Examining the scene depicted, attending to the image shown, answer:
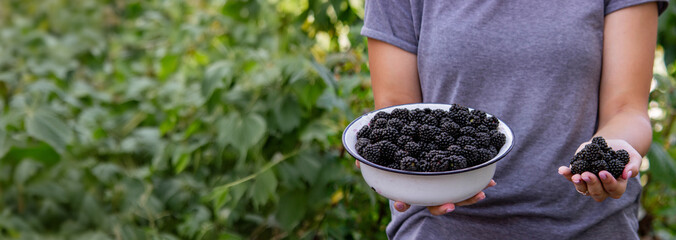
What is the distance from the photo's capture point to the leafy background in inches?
65.0

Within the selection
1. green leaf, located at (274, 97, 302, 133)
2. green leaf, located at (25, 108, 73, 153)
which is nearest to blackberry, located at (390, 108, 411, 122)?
green leaf, located at (274, 97, 302, 133)

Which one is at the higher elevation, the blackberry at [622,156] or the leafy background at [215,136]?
the blackberry at [622,156]

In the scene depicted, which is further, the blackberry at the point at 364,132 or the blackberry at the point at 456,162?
the blackberry at the point at 364,132

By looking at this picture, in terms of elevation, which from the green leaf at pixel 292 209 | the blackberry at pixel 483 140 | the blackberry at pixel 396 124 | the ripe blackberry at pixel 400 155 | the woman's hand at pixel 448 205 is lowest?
the green leaf at pixel 292 209

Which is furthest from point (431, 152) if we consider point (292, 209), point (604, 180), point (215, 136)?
point (215, 136)

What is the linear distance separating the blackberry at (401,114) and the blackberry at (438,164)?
115mm

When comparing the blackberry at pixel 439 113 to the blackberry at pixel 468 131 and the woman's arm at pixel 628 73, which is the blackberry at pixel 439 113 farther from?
the woman's arm at pixel 628 73

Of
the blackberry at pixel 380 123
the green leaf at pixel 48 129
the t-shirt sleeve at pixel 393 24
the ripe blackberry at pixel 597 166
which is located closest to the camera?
the ripe blackberry at pixel 597 166

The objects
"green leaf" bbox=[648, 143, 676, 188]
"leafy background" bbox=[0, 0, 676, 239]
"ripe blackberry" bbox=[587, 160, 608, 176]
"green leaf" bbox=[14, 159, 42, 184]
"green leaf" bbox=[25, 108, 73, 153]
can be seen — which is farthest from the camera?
"green leaf" bbox=[14, 159, 42, 184]

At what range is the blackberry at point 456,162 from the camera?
80 centimetres

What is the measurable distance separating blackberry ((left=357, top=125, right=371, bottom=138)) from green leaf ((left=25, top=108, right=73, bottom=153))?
1.21 metres

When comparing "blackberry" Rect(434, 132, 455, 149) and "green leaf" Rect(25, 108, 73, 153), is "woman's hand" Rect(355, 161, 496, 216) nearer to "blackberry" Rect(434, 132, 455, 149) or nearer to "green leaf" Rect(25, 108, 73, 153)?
"blackberry" Rect(434, 132, 455, 149)

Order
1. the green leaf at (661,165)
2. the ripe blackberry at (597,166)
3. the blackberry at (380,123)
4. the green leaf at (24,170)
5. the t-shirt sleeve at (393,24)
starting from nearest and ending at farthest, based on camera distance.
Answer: the ripe blackberry at (597,166) < the blackberry at (380,123) < the t-shirt sleeve at (393,24) < the green leaf at (661,165) < the green leaf at (24,170)

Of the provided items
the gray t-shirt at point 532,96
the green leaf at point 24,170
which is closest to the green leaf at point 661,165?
the gray t-shirt at point 532,96
